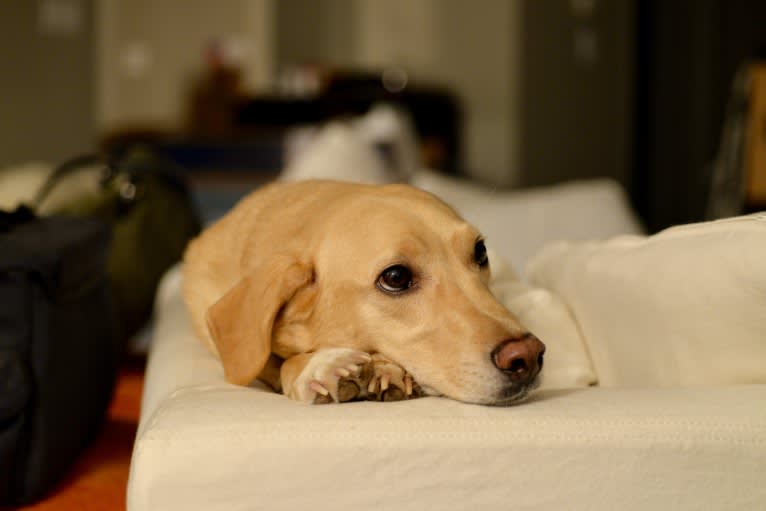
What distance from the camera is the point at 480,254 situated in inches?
60.4

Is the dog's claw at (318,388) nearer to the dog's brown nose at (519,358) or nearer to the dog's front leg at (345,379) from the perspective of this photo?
the dog's front leg at (345,379)

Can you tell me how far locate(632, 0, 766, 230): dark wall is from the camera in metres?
5.57

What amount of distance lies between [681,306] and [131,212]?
197 cm

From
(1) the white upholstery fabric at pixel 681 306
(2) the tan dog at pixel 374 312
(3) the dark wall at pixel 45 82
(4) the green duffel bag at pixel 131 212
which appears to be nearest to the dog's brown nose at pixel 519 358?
(2) the tan dog at pixel 374 312

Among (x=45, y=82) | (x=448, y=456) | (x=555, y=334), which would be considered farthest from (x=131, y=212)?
(x=45, y=82)

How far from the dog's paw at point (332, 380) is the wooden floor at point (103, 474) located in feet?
1.72

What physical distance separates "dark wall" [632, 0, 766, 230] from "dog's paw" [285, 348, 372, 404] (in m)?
5.00

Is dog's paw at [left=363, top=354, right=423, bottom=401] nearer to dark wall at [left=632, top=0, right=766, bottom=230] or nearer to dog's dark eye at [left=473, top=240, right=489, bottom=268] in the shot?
dog's dark eye at [left=473, top=240, right=489, bottom=268]

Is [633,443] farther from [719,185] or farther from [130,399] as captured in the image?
[719,185]

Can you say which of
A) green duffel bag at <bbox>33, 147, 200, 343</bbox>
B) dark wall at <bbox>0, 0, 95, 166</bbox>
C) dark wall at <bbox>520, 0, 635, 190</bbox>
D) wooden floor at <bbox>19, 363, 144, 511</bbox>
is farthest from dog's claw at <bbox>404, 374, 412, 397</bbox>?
dark wall at <bbox>520, 0, 635, 190</bbox>

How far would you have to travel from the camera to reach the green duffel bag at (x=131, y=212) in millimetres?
2656

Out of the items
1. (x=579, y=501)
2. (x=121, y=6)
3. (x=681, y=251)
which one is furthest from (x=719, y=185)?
(x=121, y=6)

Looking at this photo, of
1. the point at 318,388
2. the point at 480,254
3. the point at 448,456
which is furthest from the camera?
the point at 480,254

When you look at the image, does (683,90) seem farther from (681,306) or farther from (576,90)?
(681,306)
